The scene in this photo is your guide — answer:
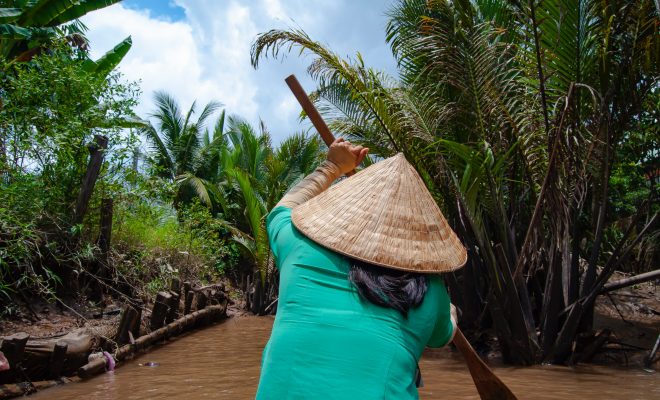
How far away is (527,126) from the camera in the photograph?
23.8ft

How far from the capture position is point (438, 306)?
160cm

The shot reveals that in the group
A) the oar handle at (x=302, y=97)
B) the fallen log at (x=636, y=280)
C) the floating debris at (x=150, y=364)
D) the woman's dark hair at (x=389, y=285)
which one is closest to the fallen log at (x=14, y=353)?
the floating debris at (x=150, y=364)

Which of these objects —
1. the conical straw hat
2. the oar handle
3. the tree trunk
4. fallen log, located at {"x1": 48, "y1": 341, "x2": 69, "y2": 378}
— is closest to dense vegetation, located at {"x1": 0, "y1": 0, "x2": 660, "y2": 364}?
the tree trunk

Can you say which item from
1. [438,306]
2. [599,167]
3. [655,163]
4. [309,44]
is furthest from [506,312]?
[438,306]

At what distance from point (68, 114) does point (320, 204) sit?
6.93 m

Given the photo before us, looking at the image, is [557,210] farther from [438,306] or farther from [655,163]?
[438,306]

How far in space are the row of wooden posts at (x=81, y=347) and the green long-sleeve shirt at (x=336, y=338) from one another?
4.38m

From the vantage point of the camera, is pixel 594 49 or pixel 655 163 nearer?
pixel 594 49

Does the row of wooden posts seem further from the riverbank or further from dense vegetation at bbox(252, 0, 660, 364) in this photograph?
dense vegetation at bbox(252, 0, 660, 364)

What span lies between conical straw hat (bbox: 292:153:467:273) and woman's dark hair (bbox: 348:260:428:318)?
3 cm

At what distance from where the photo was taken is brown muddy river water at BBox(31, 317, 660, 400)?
18.6 ft

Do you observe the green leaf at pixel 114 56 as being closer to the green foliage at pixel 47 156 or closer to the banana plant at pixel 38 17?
the banana plant at pixel 38 17

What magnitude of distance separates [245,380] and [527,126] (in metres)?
4.54

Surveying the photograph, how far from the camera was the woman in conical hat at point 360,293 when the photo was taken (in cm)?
145
